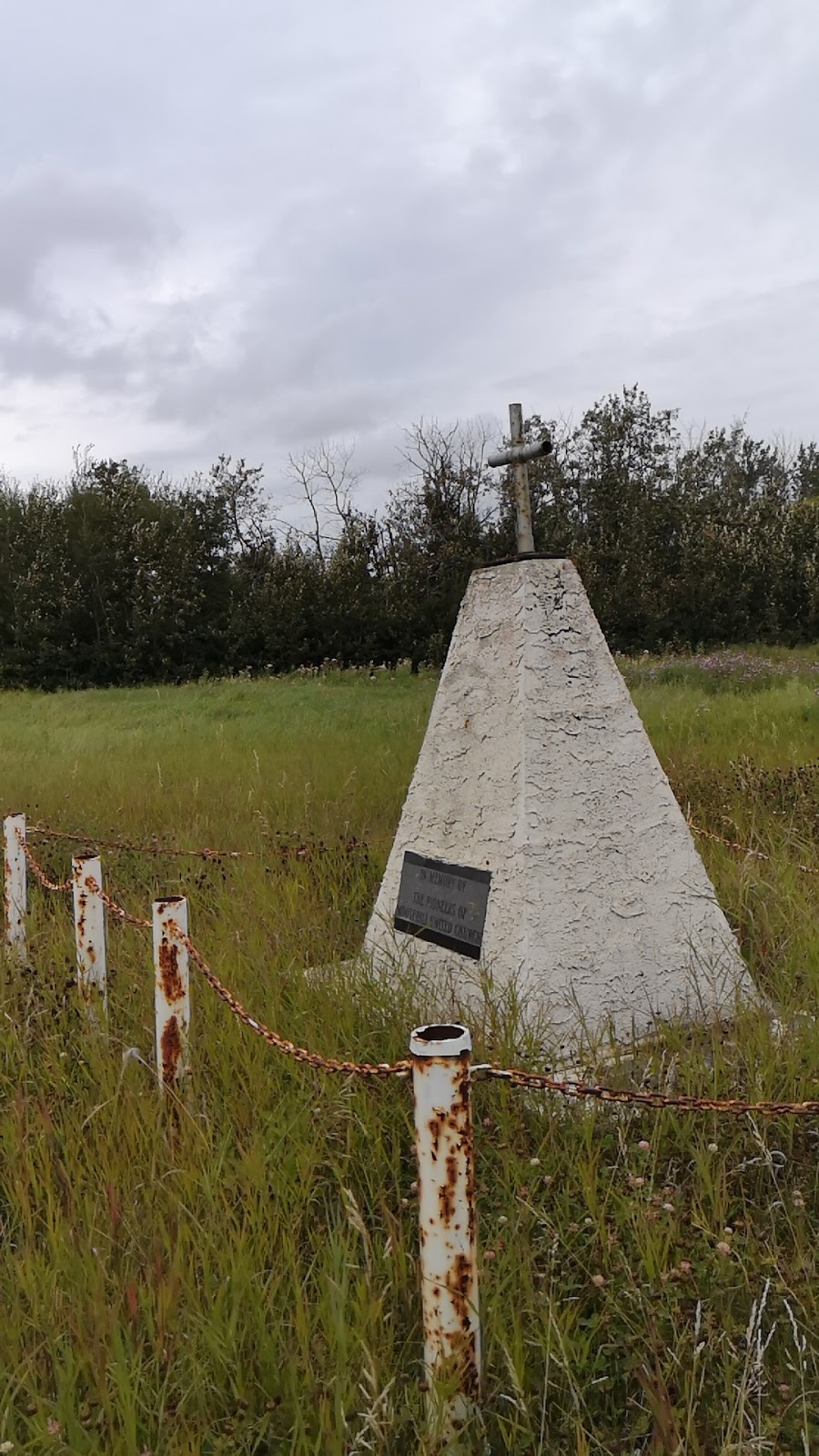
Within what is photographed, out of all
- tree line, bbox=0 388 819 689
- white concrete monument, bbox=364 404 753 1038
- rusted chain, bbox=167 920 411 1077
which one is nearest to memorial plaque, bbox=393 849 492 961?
white concrete monument, bbox=364 404 753 1038

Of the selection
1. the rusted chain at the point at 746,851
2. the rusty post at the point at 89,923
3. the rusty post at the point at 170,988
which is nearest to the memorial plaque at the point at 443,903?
the rusty post at the point at 170,988

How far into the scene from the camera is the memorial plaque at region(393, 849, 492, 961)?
3150mm

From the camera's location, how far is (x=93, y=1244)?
2107mm

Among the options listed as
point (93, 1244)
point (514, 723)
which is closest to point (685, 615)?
point (514, 723)

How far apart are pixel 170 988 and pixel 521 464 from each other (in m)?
2.18

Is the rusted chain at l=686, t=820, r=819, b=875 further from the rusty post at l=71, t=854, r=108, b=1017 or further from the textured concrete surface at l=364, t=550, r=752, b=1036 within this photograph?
the rusty post at l=71, t=854, r=108, b=1017

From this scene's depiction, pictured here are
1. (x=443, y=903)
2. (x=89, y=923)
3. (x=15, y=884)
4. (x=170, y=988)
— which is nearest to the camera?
(x=170, y=988)

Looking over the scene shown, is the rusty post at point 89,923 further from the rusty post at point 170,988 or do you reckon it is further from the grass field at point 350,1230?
the rusty post at point 170,988

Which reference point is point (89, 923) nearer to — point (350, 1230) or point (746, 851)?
point (350, 1230)

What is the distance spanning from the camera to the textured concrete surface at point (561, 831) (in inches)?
119

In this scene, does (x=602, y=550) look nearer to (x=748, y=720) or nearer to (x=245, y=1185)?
(x=748, y=720)

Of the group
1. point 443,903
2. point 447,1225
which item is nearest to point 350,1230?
point 447,1225

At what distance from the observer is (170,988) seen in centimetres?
281

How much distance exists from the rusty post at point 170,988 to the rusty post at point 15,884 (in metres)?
1.42
